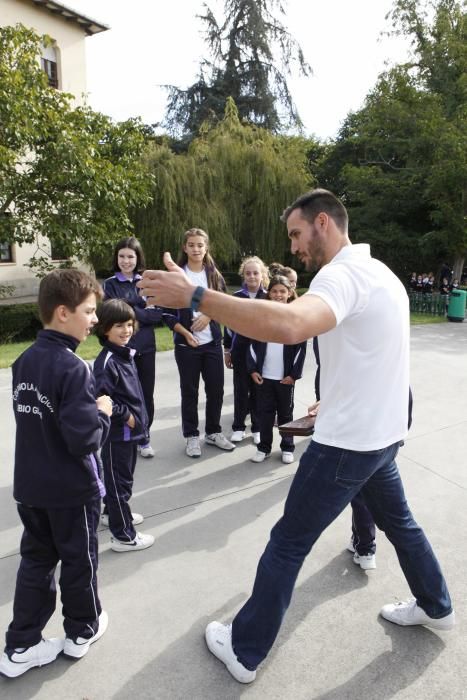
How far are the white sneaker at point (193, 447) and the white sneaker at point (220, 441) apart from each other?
0.20 m

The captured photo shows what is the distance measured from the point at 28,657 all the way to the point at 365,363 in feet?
6.10

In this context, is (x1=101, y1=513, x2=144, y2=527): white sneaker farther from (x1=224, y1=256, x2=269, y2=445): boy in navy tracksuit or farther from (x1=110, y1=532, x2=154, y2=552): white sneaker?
(x1=224, y1=256, x2=269, y2=445): boy in navy tracksuit

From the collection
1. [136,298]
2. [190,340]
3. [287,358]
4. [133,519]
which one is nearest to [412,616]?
[133,519]

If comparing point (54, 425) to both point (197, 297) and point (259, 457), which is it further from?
point (259, 457)

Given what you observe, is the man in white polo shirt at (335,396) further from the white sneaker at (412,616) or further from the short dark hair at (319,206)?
the white sneaker at (412,616)

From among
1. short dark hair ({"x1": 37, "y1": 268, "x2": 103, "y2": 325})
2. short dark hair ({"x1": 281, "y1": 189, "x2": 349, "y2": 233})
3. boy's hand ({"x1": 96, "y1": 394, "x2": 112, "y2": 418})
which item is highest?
short dark hair ({"x1": 281, "y1": 189, "x2": 349, "y2": 233})

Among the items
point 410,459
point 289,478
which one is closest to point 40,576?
point 289,478

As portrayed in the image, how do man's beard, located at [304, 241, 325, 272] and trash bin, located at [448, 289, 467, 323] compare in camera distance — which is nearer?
man's beard, located at [304, 241, 325, 272]

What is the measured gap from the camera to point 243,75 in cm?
2589

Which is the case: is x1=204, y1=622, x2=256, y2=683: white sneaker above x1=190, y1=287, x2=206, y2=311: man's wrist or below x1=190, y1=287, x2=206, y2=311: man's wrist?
below

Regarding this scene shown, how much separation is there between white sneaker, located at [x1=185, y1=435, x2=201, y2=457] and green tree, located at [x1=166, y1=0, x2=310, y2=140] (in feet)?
79.1

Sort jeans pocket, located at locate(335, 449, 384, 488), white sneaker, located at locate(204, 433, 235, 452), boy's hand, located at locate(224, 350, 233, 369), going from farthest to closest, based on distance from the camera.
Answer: boy's hand, located at locate(224, 350, 233, 369) → white sneaker, located at locate(204, 433, 235, 452) → jeans pocket, located at locate(335, 449, 384, 488)

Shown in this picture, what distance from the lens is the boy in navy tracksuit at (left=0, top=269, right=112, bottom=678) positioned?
6.47 feet

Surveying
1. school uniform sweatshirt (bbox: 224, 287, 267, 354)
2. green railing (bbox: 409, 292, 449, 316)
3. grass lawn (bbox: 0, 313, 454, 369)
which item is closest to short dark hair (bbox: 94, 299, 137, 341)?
school uniform sweatshirt (bbox: 224, 287, 267, 354)
